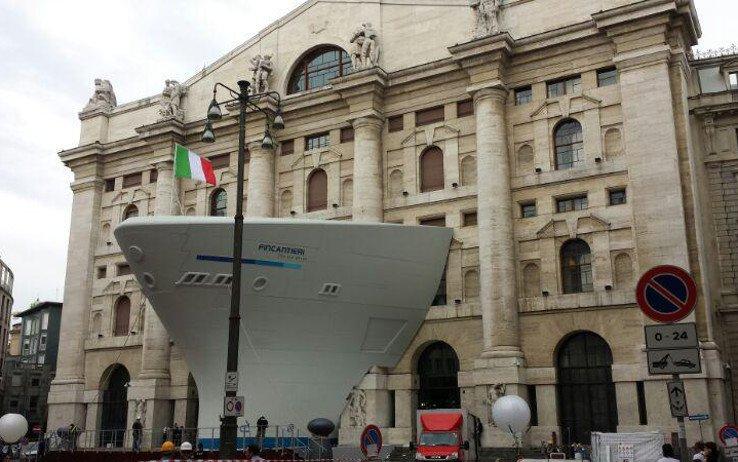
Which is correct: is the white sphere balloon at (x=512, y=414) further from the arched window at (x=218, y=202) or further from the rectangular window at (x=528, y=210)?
the arched window at (x=218, y=202)

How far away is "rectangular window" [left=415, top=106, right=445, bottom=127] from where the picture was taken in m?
32.9

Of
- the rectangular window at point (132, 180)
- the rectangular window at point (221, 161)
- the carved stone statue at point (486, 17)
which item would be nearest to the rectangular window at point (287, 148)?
the rectangular window at point (221, 161)

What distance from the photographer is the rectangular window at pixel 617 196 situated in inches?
1110

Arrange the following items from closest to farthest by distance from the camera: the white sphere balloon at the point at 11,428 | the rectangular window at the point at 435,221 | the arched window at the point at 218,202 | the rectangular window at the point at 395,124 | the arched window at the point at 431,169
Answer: the white sphere balloon at the point at 11,428 → the rectangular window at the point at 435,221 → the arched window at the point at 431,169 → the rectangular window at the point at 395,124 → the arched window at the point at 218,202

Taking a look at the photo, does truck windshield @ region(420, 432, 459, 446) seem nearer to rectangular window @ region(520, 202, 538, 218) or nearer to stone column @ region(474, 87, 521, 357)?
stone column @ region(474, 87, 521, 357)

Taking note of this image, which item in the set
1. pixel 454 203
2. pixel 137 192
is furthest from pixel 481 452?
pixel 137 192

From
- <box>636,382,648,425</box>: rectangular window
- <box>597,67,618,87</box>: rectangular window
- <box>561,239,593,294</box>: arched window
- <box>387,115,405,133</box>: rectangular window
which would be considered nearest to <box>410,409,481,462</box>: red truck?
<box>636,382,648,425</box>: rectangular window

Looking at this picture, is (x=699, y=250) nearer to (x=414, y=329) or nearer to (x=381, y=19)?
(x=414, y=329)

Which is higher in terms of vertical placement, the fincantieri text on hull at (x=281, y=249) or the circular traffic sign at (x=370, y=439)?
the fincantieri text on hull at (x=281, y=249)

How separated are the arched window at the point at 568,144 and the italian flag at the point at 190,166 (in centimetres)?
1332

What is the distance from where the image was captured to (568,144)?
2997cm

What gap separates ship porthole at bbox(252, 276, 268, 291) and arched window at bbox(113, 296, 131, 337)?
16.1 meters

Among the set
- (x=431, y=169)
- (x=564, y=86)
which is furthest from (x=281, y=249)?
(x=564, y=86)

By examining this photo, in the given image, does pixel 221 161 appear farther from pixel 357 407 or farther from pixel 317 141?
pixel 357 407
